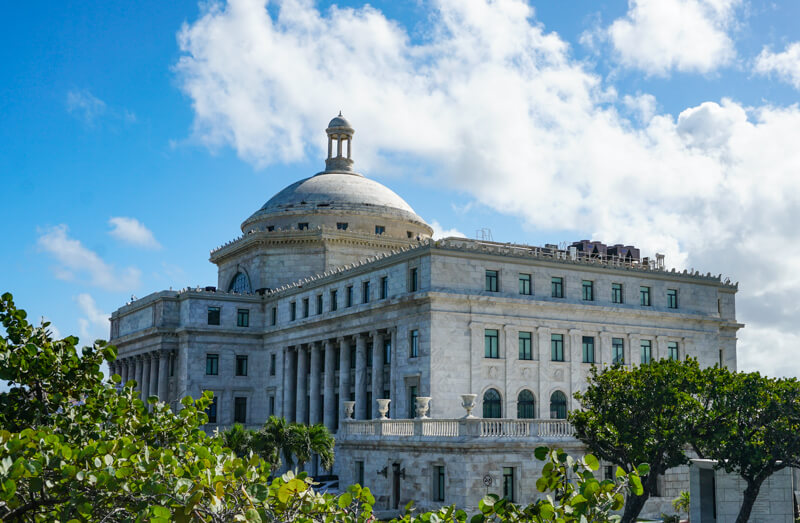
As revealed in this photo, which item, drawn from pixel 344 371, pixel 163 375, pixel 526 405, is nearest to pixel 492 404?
pixel 526 405

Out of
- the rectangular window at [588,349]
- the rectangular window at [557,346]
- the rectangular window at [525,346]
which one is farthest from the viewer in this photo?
the rectangular window at [588,349]

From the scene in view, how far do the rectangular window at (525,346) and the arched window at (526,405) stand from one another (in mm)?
2358

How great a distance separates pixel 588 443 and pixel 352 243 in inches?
1739

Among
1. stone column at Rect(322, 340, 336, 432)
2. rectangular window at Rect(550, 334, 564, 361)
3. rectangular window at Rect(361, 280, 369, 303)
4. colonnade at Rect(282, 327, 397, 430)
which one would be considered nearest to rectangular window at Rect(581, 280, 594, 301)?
rectangular window at Rect(550, 334, 564, 361)

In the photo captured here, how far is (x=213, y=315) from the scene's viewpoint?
81938 millimetres

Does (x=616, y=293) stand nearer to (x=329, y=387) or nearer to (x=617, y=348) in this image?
(x=617, y=348)

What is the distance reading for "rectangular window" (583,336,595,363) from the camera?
63.9 meters

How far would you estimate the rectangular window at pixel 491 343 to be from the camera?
199 feet

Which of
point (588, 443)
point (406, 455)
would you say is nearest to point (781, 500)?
point (588, 443)

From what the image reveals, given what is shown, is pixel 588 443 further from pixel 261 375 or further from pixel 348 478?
pixel 261 375

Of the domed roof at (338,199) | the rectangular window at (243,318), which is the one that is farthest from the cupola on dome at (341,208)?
the rectangular window at (243,318)

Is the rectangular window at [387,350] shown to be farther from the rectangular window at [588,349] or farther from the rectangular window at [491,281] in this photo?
the rectangular window at [588,349]

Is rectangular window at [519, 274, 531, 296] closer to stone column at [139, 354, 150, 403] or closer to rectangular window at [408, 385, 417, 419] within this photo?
rectangular window at [408, 385, 417, 419]

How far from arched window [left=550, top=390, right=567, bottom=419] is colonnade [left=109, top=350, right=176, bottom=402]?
35.9 m
